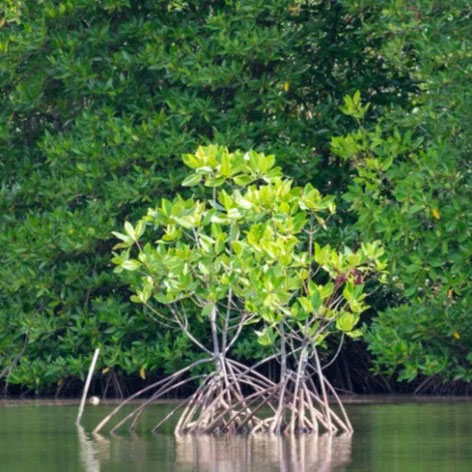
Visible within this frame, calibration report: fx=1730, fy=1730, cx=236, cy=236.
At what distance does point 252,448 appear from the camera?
1473 centimetres

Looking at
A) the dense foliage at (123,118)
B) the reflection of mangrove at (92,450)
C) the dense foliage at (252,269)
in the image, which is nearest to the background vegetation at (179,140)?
the dense foliage at (123,118)

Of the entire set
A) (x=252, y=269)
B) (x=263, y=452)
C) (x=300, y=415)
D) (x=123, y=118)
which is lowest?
(x=263, y=452)

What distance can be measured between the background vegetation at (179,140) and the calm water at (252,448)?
1.87m

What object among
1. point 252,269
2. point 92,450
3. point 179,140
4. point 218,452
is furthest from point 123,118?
point 218,452

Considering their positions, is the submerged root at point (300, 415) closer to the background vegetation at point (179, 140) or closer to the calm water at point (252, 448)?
the calm water at point (252, 448)

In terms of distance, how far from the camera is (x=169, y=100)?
19641 millimetres

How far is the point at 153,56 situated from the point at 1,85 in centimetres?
205

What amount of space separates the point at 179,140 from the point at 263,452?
233 inches

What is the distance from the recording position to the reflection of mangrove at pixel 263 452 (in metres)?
13.4

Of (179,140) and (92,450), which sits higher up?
(179,140)

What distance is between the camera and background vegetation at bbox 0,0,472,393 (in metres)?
18.7

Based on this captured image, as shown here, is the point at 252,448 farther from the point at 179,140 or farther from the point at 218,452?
the point at 179,140

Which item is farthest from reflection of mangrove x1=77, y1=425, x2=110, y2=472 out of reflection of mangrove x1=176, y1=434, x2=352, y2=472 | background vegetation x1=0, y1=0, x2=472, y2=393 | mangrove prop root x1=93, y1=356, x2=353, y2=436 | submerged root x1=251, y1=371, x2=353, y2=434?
background vegetation x1=0, y1=0, x2=472, y2=393

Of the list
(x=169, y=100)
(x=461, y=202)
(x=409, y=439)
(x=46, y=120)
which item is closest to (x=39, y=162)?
(x=46, y=120)
